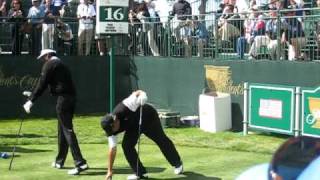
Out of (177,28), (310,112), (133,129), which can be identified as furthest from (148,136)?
(177,28)

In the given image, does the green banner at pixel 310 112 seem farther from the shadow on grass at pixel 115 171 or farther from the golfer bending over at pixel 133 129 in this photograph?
the golfer bending over at pixel 133 129

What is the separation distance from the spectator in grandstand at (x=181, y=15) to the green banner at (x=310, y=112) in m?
5.55

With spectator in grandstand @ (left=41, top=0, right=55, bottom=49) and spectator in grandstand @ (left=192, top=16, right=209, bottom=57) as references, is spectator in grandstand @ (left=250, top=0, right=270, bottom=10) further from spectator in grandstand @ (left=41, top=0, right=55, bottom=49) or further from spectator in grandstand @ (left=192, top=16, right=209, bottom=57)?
spectator in grandstand @ (left=41, top=0, right=55, bottom=49)

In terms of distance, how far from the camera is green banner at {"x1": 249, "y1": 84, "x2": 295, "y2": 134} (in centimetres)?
1485

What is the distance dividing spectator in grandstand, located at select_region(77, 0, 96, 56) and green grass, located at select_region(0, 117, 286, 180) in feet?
11.9

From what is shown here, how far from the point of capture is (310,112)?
46.8 feet

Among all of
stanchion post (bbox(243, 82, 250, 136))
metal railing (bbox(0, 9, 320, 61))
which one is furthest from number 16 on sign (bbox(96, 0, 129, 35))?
metal railing (bbox(0, 9, 320, 61))

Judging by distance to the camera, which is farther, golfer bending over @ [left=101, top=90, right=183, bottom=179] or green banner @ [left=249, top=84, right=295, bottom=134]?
green banner @ [left=249, top=84, right=295, bottom=134]

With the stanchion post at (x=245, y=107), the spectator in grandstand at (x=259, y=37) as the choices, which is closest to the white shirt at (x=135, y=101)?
the stanchion post at (x=245, y=107)

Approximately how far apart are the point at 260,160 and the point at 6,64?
33.0 feet

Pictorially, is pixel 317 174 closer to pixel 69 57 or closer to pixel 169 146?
pixel 169 146

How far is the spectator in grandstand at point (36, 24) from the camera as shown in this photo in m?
20.1

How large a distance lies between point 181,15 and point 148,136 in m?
9.39

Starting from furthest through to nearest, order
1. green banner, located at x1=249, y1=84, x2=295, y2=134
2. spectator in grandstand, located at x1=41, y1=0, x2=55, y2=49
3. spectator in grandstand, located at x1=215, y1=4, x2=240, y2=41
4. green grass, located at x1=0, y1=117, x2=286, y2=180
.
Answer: spectator in grandstand, located at x1=41, y1=0, x2=55, y2=49
spectator in grandstand, located at x1=215, y1=4, x2=240, y2=41
green banner, located at x1=249, y1=84, x2=295, y2=134
green grass, located at x1=0, y1=117, x2=286, y2=180
